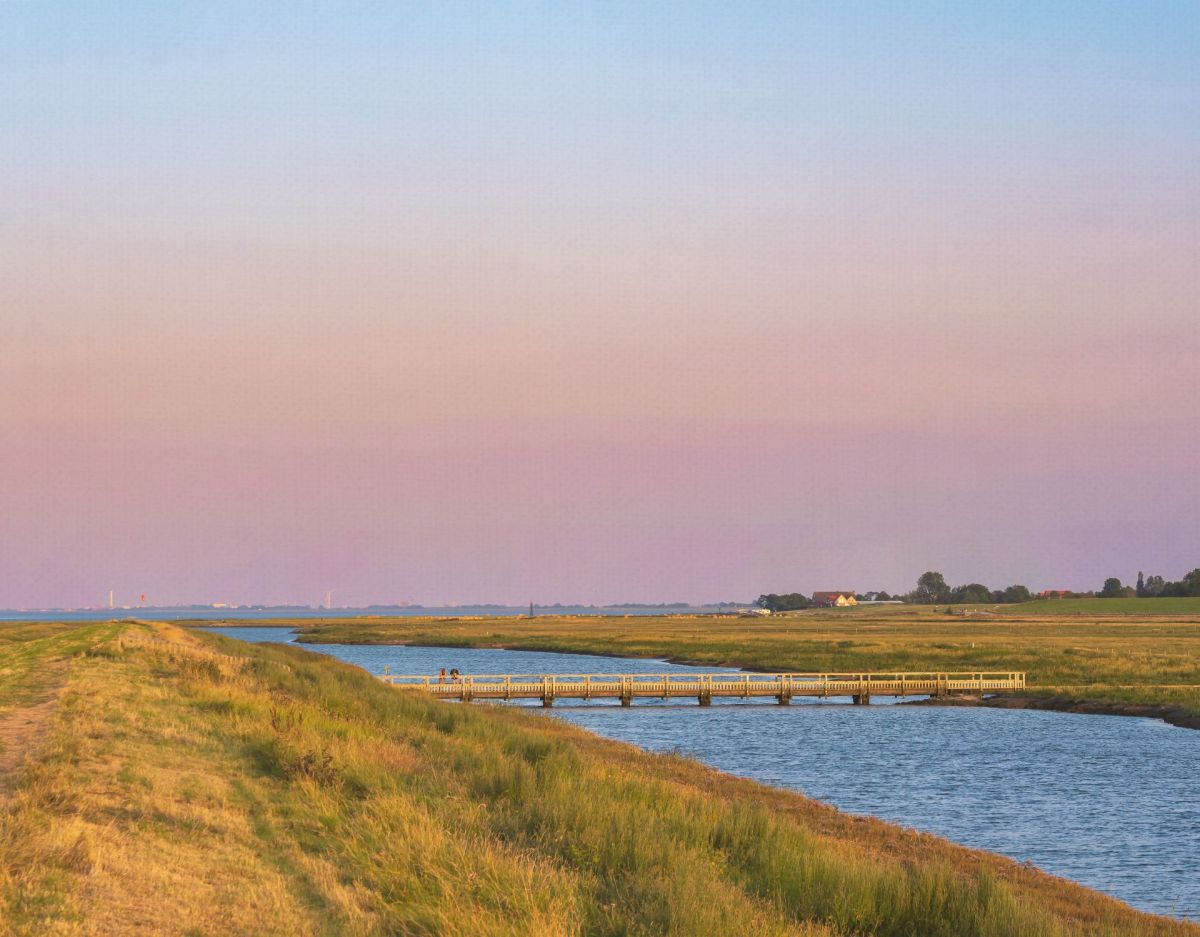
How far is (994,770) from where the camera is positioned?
39.1 meters

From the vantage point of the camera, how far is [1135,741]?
154 ft

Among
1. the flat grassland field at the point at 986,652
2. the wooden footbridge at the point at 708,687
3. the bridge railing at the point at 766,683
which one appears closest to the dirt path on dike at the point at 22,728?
the wooden footbridge at the point at 708,687

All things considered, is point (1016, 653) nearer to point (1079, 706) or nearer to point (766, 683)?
point (1079, 706)

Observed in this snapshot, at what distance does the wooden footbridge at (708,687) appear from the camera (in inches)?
2499

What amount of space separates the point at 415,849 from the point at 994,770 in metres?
29.3

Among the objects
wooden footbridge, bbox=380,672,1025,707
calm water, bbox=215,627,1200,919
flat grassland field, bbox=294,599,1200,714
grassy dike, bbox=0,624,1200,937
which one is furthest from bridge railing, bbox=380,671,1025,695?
grassy dike, bbox=0,624,1200,937

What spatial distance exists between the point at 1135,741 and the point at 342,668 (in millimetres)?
34294

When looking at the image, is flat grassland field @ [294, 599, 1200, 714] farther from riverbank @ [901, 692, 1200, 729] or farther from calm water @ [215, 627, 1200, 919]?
calm water @ [215, 627, 1200, 919]

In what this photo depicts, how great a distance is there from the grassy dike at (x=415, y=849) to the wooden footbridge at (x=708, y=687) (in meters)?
34.5

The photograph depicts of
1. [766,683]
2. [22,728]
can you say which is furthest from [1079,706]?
[22,728]

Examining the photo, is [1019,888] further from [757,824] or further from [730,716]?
[730,716]

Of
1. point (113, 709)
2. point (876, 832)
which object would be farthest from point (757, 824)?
point (113, 709)

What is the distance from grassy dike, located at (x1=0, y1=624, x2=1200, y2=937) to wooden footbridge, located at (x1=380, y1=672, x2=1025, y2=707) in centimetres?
3450

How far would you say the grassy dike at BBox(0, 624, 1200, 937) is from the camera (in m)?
11.7
